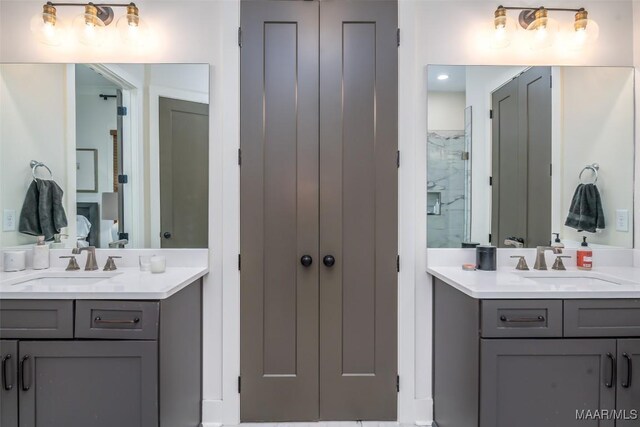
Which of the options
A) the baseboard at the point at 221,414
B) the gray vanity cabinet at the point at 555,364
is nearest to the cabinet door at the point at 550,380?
the gray vanity cabinet at the point at 555,364

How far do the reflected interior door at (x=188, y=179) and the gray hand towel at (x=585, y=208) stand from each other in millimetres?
2177

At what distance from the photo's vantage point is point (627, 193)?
2055 mm

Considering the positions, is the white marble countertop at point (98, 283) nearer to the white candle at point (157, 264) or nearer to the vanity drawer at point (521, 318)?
the white candle at point (157, 264)

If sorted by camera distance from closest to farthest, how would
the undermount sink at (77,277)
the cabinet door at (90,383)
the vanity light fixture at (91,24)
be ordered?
the cabinet door at (90,383) → the undermount sink at (77,277) → the vanity light fixture at (91,24)

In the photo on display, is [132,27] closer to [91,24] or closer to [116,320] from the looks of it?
[91,24]

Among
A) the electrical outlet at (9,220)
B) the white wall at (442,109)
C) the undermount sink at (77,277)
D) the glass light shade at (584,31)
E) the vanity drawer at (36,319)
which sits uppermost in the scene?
the glass light shade at (584,31)

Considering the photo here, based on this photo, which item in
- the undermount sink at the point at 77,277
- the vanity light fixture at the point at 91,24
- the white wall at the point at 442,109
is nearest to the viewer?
the undermount sink at the point at 77,277

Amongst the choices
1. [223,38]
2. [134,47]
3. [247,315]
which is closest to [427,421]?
[247,315]

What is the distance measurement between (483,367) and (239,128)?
5.62ft

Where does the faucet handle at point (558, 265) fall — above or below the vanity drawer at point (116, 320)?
above

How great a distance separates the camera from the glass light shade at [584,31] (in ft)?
6.38

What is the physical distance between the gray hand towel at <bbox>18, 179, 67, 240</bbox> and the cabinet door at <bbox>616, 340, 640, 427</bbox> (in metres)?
2.92

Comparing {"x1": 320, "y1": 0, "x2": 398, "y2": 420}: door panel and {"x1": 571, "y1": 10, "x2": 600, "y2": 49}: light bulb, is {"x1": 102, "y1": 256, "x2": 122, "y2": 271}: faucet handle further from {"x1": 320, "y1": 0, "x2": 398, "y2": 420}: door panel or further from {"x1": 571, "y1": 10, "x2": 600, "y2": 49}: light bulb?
{"x1": 571, "y1": 10, "x2": 600, "y2": 49}: light bulb

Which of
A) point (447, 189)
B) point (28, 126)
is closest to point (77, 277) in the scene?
point (28, 126)
